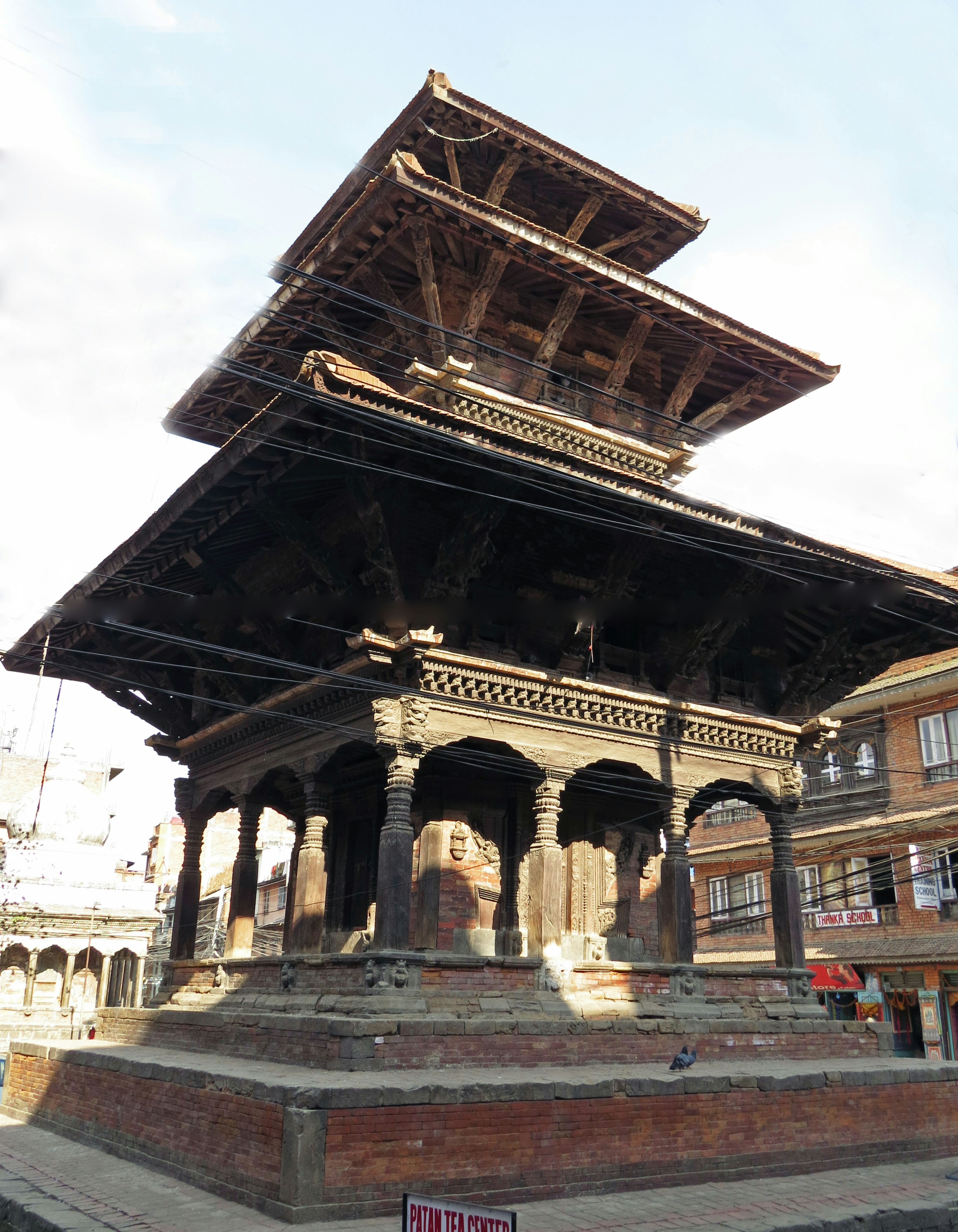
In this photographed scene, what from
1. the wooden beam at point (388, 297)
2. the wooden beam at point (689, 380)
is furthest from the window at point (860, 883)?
the wooden beam at point (388, 297)

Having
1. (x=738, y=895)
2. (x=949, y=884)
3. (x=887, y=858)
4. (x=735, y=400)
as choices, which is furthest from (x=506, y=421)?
(x=738, y=895)

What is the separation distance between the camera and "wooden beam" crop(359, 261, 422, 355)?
14.7m

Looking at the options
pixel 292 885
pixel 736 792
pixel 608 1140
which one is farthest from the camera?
pixel 292 885

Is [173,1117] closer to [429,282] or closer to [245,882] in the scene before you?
[245,882]

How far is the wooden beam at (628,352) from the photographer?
15.7m

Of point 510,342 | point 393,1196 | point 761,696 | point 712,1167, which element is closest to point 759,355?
point 510,342

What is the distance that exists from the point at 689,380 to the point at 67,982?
68.5 feet

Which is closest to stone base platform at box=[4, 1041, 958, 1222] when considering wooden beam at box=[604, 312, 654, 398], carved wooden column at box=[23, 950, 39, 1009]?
wooden beam at box=[604, 312, 654, 398]

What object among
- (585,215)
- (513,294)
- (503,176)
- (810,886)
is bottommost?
(810,886)

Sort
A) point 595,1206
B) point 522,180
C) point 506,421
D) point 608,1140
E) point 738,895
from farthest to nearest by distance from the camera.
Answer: point 738,895 < point 522,180 < point 506,421 < point 608,1140 < point 595,1206

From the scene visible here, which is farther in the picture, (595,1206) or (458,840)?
(458,840)

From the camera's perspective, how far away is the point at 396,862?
37.1 ft

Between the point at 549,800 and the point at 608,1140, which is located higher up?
the point at 549,800

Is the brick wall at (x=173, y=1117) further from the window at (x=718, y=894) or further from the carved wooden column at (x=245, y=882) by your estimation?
the window at (x=718, y=894)
